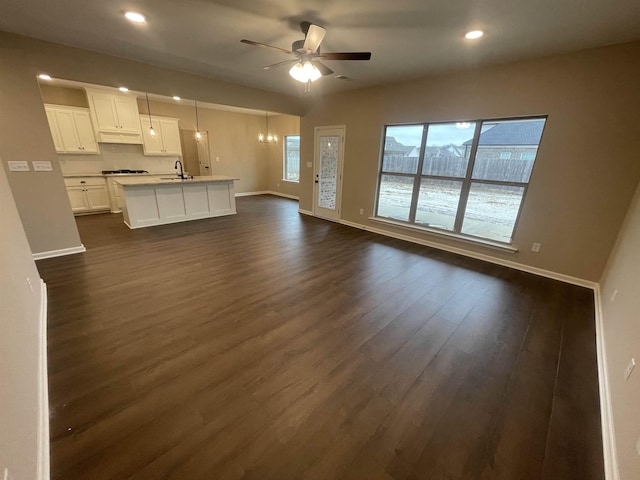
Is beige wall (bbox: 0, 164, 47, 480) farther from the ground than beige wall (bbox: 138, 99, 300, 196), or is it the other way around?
beige wall (bbox: 138, 99, 300, 196)

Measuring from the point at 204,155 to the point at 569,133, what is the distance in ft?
27.3

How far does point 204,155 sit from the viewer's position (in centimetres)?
804

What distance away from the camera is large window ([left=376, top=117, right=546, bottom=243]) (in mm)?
3604

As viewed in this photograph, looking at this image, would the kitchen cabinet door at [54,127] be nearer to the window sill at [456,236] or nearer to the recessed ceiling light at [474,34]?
the window sill at [456,236]

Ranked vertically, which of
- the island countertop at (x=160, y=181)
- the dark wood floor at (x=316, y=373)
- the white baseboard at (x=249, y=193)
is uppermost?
the island countertop at (x=160, y=181)

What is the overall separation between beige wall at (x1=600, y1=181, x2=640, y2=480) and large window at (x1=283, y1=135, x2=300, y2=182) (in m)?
7.30

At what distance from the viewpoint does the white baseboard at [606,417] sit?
1.30 meters

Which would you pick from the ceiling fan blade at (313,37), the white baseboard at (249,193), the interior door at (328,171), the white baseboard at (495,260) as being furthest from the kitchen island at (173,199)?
the ceiling fan blade at (313,37)

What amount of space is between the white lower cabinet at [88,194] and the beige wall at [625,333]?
8.44 m

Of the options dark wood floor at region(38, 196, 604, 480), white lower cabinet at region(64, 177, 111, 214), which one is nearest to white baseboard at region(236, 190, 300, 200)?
white lower cabinet at region(64, 177, 111, 214)

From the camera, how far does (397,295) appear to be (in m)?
2.90

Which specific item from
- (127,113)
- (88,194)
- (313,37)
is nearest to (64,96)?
(127,113)

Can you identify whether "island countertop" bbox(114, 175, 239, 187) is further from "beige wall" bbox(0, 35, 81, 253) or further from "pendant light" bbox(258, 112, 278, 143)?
"pendant light" bbox(258, 112, 278, 143)

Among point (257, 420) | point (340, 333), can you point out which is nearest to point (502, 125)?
point (340, 333)
